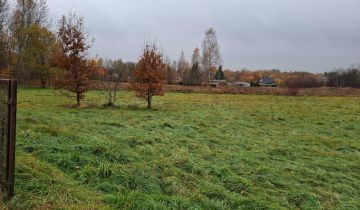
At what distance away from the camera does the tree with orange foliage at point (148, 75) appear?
23875mm

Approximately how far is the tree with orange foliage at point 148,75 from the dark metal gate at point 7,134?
18.6m

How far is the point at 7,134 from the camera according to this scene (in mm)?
4969

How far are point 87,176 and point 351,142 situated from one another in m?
10.5

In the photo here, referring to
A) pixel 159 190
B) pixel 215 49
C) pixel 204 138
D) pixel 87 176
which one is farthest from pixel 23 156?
pixel 215 49

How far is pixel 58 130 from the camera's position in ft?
33.2

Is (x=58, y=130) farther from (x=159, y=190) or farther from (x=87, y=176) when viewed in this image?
(x=159, y=190)

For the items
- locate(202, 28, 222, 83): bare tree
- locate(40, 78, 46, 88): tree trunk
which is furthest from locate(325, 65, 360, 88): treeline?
locate(40, 78, 46, 88): tree trunk

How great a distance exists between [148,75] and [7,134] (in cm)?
1898

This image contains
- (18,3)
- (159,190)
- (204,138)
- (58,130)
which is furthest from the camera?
(18,3)

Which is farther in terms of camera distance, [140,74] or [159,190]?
[140,74]

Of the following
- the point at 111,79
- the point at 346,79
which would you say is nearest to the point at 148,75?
the point at 111,79

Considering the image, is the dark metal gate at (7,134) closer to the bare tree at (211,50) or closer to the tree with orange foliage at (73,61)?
the tree with orange foliage at (73,61)

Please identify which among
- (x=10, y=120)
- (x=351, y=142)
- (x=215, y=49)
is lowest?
(x=351, y=142)

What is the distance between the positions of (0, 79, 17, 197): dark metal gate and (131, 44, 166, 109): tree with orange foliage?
1856 cm
